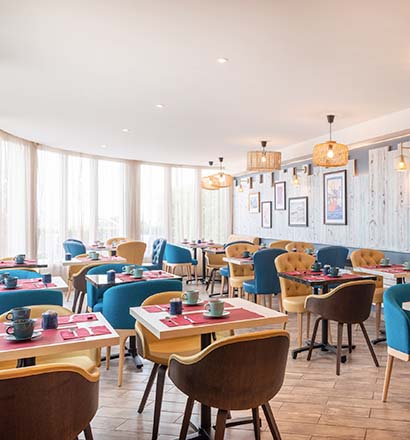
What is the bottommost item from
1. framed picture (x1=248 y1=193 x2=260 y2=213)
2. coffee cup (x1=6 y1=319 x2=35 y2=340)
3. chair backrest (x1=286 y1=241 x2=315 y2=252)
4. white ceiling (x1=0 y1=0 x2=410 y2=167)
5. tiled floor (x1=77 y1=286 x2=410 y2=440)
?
tiled floor (x1=77 y1=286 x2=410 y2=440)

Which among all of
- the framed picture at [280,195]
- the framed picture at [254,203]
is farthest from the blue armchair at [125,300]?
the framed picture at [254,203]

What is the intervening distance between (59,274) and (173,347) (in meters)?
6.20

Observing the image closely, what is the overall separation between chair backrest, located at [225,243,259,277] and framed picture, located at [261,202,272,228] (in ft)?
6.29

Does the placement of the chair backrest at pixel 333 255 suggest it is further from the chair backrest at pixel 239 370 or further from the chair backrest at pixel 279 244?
the chair backrest at pixel 239 370

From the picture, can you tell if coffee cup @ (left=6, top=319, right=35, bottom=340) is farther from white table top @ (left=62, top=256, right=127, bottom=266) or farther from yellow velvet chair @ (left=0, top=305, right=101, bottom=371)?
white table top @ (left=62, top=256, right=127, bottom=266)

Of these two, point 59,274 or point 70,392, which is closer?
point 70,392

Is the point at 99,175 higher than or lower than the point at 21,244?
higher

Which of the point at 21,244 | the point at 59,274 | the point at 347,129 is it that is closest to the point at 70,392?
the point at 347,129

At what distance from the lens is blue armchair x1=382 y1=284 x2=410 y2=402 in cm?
287

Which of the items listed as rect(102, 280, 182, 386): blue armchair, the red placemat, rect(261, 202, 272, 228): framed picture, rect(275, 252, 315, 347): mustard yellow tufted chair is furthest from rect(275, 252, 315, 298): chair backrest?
rect(261, 202, 272, 228): framed picture

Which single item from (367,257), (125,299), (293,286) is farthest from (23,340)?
(367,257)

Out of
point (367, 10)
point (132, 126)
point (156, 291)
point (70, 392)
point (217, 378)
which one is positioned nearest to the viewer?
point (70, 392)

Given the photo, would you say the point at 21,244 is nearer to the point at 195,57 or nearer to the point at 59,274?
the point at 59,274

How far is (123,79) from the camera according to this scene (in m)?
4.09
